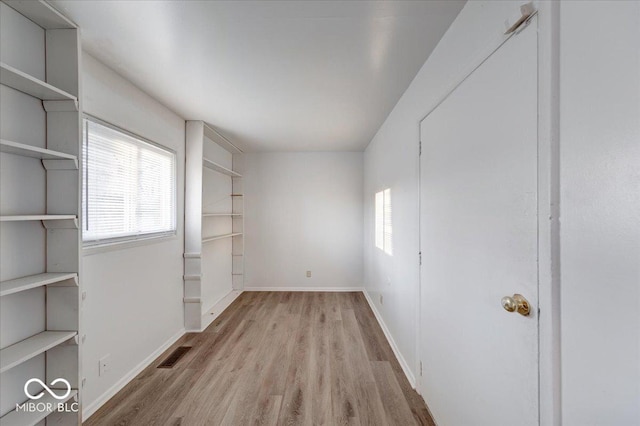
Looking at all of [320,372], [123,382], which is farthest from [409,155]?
[123,382]

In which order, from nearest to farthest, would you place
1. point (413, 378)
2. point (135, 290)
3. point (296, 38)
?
point (296, 38) → point (413, 378) → point (135, 290)

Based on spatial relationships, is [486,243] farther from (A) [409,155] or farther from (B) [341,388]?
(B) [341,388]

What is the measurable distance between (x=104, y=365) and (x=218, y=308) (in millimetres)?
1821

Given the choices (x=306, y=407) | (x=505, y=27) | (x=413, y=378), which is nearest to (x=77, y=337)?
(x=306, y=407)

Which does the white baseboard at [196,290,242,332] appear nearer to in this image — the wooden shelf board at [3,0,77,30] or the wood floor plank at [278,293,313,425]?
the wood floor plank at [278,293,313,425]

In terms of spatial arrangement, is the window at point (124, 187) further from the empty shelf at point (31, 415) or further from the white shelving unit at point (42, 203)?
the empty shelf at point (31, 415)

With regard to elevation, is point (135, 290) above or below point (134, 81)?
below

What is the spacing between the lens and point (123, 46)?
1.69 m

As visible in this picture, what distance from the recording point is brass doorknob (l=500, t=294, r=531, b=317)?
35.9 inches

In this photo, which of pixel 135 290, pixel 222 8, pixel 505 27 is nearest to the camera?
pixel 505 27

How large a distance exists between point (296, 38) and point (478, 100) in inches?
44.9

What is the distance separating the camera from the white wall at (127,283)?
180cm

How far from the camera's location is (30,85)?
4.19ft

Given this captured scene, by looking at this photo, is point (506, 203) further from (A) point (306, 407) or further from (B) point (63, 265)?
(B) point (63, 265)
